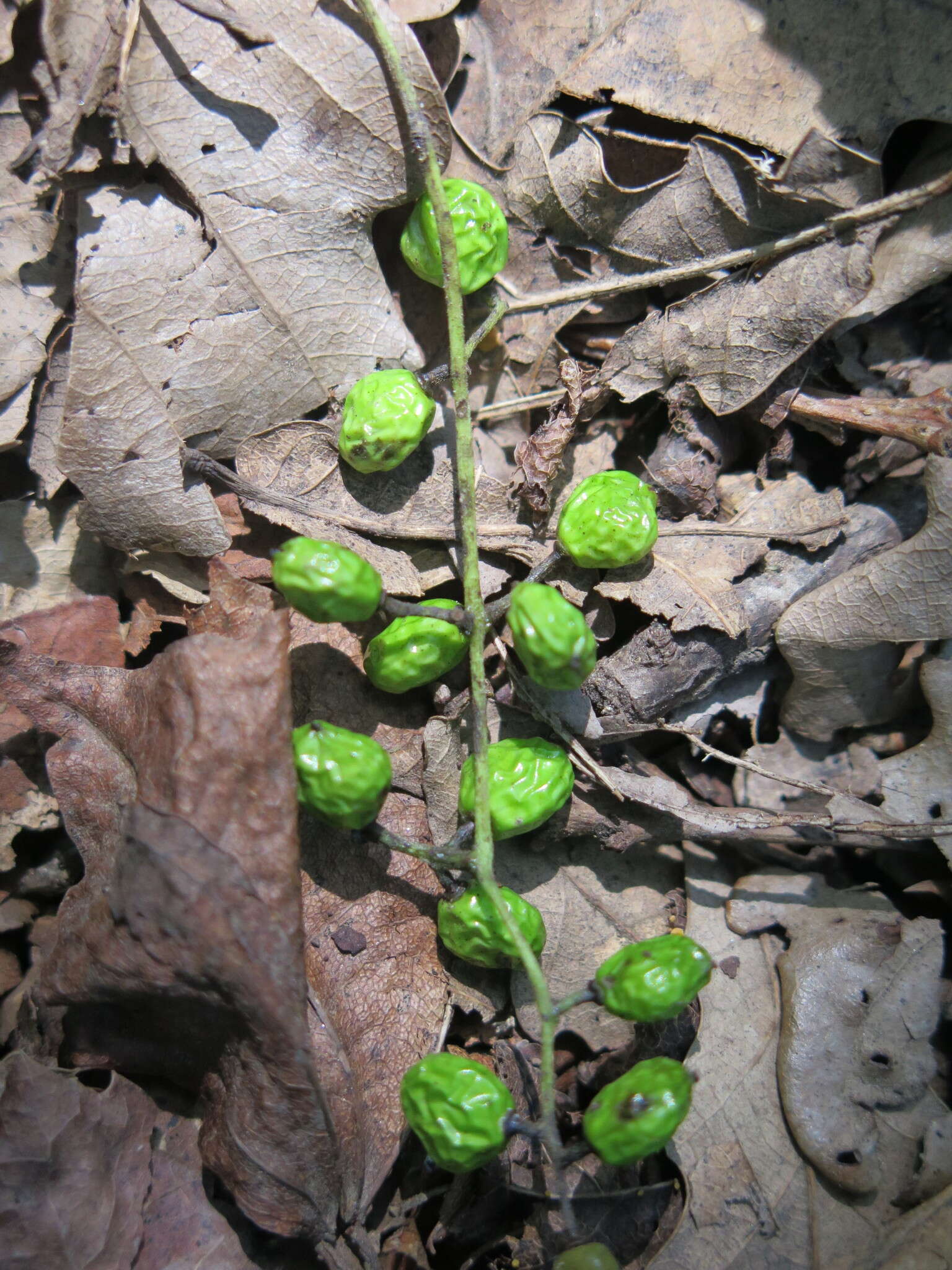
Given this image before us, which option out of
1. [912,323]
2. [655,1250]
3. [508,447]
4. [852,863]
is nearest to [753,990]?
[852,863]

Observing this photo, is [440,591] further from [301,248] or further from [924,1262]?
[924,1262]

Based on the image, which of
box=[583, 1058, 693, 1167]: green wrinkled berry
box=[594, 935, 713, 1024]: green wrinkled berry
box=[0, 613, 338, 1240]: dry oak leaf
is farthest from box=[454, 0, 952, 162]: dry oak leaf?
box=[583, 1058, 693, 1167]: green wrinkled berry

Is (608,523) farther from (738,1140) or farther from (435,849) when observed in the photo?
(738,1140)

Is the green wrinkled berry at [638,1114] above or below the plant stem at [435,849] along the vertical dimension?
below

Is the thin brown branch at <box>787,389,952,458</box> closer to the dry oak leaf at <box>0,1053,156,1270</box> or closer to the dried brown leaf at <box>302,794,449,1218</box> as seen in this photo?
the dried brown leaf at <box>302,794,449,1218</box>

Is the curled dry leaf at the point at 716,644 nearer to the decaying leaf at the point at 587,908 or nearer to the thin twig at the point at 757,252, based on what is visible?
the decaying leaf at the point at 587,908

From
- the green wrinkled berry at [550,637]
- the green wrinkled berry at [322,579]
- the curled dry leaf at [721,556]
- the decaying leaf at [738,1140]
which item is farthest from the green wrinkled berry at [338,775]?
the decaying leaf at [738,1140]

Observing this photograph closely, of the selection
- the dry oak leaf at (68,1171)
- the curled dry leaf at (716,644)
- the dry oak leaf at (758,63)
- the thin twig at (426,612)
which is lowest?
the dry oak leaf at (68,1171)
